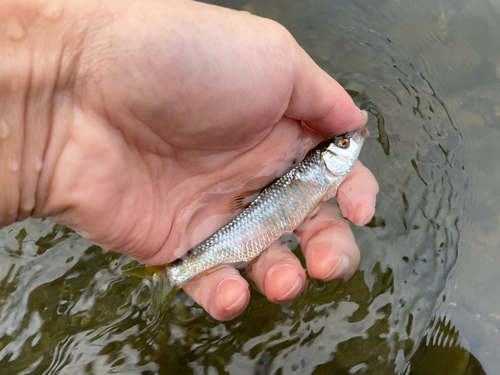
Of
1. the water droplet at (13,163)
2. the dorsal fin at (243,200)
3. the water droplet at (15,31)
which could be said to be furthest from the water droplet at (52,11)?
the dorsal fin at (243,200)

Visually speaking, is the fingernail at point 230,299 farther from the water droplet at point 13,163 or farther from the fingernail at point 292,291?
the water droplet at point 13,163

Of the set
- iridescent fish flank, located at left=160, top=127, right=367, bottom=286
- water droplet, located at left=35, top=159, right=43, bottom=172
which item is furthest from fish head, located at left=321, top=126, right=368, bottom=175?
water droplet, located at left=35, top=159, right=43, bottom=172

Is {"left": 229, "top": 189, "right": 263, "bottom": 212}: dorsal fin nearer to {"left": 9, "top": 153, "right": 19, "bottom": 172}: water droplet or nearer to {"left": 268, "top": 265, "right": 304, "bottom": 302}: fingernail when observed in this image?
{"left": 268, "top": 265, "right": 304, "bottom": 302}: fingernail

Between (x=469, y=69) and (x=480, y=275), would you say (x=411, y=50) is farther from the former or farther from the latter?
(x=480, y=275)

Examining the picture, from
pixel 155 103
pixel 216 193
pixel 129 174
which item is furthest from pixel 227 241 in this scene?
pixel 155 103

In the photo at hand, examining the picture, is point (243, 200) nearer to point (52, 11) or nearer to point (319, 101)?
point (319, 101)

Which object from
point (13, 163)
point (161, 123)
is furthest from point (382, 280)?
point (13, 163)

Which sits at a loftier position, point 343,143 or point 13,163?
point 343,143
